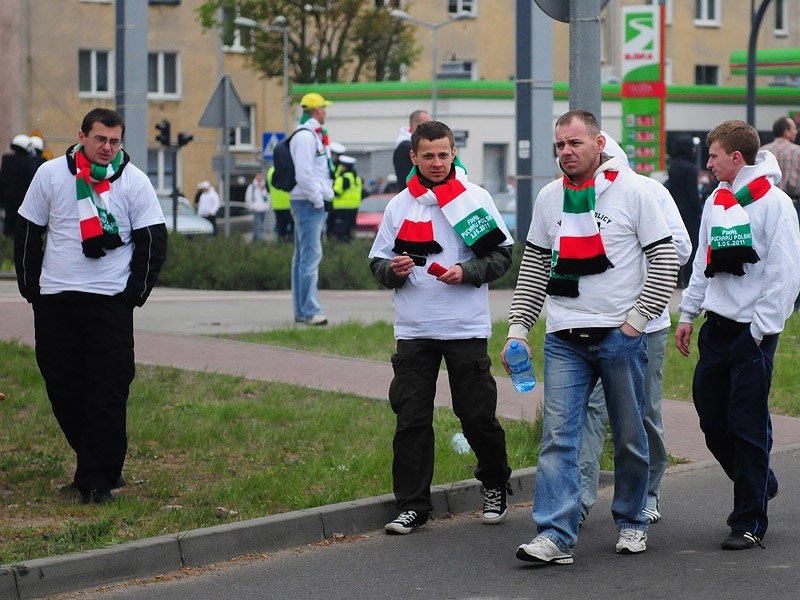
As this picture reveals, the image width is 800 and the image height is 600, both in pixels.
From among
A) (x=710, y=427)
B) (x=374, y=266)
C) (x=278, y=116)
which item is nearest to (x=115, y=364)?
(x=374, y=266)

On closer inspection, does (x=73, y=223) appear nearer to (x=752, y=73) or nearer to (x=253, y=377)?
(x=253, y=377)

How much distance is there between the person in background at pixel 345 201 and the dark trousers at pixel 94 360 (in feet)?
63.1

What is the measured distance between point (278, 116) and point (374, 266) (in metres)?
58.2

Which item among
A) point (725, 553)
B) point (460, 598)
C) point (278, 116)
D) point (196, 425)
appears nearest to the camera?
point (460, 598)

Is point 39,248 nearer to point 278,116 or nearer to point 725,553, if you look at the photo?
point 725,553

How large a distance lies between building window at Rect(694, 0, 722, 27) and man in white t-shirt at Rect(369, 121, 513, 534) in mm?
61980

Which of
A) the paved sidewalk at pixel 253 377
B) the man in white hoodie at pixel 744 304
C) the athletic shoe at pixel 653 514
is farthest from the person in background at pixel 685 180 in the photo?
the man in white hoodie at pixel 744 304

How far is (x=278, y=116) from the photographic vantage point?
6494 cm

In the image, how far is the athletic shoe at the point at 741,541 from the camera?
22.6 feet

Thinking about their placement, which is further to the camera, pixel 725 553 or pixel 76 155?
pixel 76 155

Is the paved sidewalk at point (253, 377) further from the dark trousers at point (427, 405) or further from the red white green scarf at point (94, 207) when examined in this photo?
the red white green scarf at point (94, 207)

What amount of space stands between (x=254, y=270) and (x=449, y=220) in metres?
14.0

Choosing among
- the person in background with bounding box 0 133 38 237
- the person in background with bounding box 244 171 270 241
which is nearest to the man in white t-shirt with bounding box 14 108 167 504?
the person in background with bounding box 0 133 38 237

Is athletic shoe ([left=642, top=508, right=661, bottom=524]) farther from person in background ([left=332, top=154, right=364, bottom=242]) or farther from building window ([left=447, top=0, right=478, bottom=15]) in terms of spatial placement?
building window ([left=447, top=0, right=478, bottom=15])
